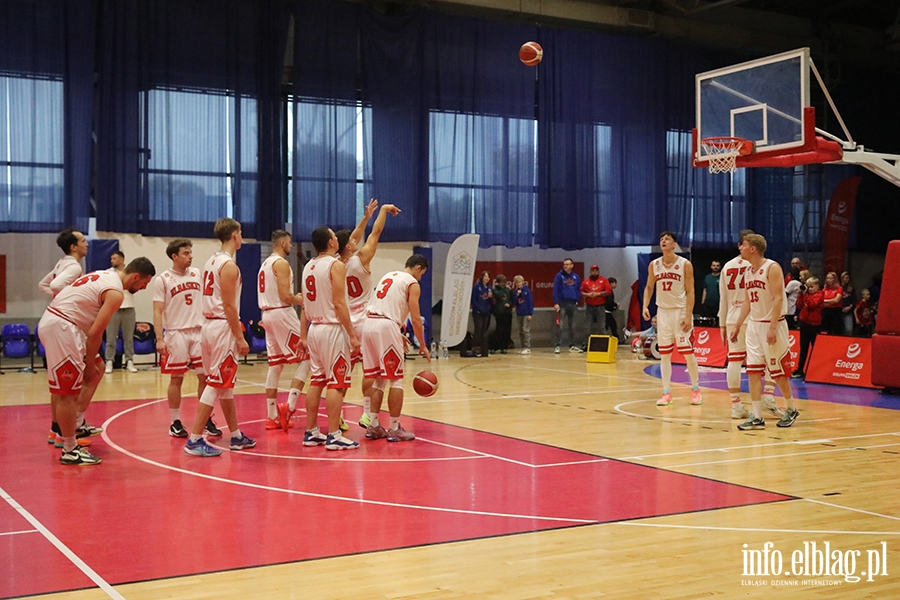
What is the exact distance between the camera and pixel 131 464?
25.3 feet

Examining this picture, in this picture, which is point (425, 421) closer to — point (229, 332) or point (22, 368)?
point (229, 332)

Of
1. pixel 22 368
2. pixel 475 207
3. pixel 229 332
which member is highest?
pixel 475 207

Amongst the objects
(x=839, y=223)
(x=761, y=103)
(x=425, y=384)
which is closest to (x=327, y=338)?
(x=425, y=384)

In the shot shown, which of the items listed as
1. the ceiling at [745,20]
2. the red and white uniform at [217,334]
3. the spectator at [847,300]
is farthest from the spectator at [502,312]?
the red and white uniform at [217,334]

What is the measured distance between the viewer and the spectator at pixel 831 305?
14.8 meters

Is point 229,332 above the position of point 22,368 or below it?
above

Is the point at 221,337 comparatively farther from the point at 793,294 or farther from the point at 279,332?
the point at 793,294

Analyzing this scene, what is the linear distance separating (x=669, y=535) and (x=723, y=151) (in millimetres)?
9387

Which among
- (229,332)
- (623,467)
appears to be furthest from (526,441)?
(229,332)

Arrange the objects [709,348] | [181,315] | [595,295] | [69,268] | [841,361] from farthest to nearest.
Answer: [595,295] < [709,348] < [841,361] < [181,315] < [69,268]

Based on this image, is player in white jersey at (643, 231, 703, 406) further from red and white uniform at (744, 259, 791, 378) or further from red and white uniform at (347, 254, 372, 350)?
red and white uniform at (347, 254, 372, 350)

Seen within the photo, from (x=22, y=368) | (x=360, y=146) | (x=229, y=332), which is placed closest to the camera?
(x=229, y=332)

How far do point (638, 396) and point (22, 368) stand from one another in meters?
10.9

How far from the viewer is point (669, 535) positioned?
5523 millimetres
